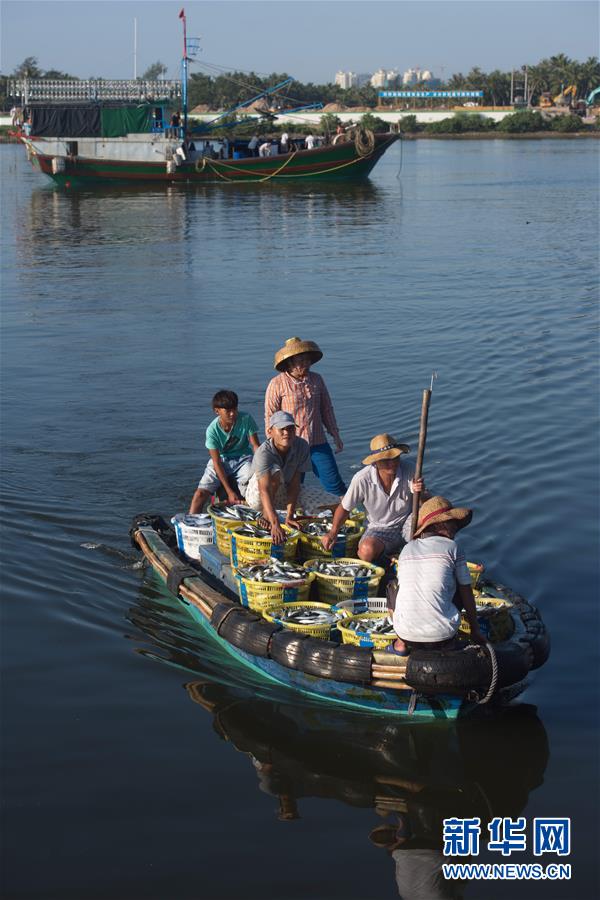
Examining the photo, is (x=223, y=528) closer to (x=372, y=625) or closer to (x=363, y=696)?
(x=372, y=625)

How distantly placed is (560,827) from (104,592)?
187 inches

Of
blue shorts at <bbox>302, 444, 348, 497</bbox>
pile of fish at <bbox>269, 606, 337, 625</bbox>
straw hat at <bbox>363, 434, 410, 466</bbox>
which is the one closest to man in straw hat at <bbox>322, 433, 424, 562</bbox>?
straw hat at <bbox>363, 434, 410, 466</bbox>

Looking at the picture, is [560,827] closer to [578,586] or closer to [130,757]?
[130,757]

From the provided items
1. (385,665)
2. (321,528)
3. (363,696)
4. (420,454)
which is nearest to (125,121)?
(321,528)

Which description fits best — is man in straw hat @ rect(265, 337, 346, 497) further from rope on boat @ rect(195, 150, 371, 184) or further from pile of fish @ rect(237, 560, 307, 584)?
rope on boat @ rect(195, 150, 371, 184)

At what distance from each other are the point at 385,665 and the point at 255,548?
1811 millimetres

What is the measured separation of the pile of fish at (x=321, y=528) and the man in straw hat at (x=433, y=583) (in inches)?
71.9

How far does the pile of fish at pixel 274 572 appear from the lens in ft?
27.4

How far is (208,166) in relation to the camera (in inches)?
1962

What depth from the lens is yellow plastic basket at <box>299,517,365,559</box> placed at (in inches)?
351

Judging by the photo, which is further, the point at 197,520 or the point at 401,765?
the point at 197,520

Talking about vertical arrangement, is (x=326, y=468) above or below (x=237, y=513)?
above

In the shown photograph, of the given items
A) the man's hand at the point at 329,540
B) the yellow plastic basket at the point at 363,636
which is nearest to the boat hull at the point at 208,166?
the man's hand at the point at 329,540

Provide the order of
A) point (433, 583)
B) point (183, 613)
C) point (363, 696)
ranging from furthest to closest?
point (183, 613)
point (363, 696)
point (433, 583)
